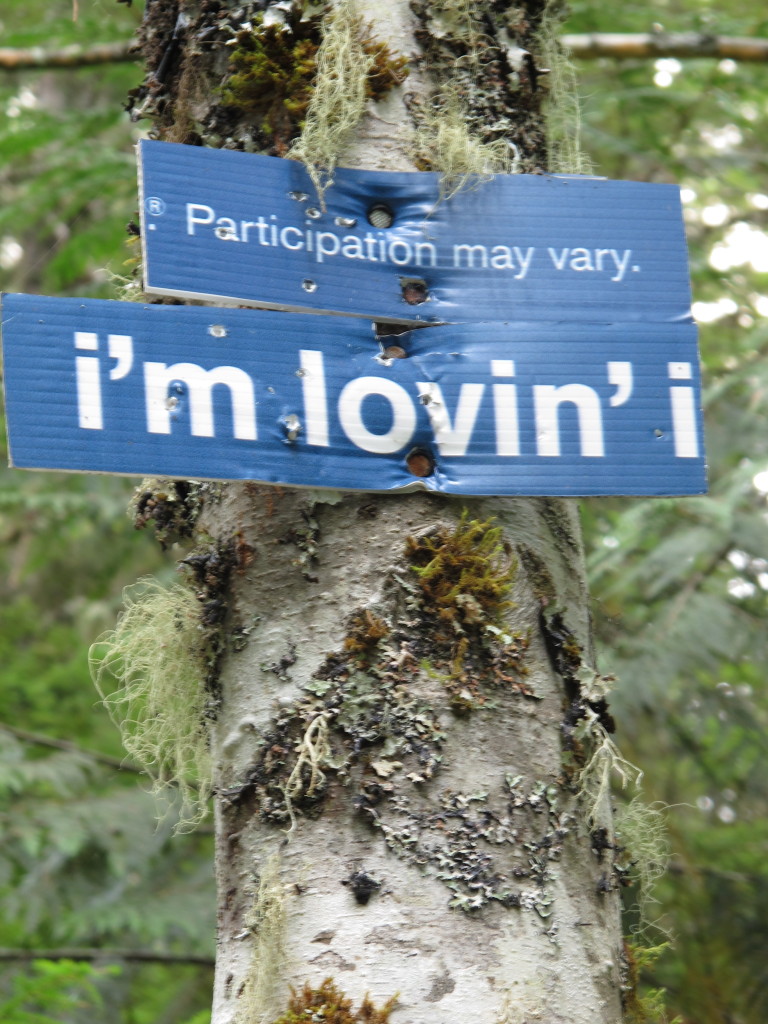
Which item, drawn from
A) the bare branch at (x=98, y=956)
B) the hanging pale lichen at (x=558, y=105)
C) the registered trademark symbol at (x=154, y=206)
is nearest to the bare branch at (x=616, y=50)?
the hanging pale lichen at (x=558, y=105)

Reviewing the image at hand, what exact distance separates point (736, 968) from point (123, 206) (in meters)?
5.65

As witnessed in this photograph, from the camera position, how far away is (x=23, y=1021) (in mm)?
3459

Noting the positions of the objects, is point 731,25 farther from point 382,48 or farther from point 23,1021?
point 23,1021

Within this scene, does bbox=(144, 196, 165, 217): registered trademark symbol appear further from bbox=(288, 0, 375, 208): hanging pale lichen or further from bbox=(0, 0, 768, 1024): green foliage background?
bbox=(0, 0, 768, 1024): green foliage background

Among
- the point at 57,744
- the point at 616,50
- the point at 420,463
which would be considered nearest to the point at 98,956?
the point at 57,744

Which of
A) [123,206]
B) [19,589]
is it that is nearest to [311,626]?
[123,206]

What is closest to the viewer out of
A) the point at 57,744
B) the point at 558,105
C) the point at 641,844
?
the point at 641,844

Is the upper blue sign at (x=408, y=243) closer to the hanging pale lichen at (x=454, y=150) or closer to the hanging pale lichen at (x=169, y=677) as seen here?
the hanging pale lichen at (x=454, y=150)

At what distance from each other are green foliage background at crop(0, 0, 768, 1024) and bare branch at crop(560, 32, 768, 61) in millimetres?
217

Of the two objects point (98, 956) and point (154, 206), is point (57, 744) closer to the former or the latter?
point (98, 956)

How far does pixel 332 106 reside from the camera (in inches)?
65.1

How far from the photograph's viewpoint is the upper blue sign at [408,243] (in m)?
1.60

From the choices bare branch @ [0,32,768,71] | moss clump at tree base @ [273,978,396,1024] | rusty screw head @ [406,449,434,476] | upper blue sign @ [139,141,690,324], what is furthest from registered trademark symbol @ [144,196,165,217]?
bare branch @ [0,32,768,71]

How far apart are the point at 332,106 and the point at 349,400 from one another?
17.8 inches
